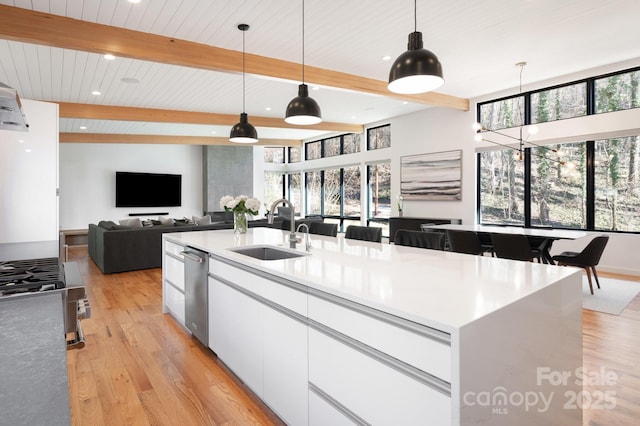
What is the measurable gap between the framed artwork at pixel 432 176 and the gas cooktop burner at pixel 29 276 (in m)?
6.99

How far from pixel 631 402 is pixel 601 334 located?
1.24m

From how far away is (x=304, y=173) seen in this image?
12.6 meters

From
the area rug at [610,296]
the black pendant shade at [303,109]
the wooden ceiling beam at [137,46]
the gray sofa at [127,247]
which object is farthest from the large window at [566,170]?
the gray sofa at [127,247]

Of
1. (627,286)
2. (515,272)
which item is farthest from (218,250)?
(627,286)

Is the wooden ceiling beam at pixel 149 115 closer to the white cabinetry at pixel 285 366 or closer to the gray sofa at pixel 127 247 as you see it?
the gray sofa at pixel 127 247

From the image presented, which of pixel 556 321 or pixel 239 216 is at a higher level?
pixel 239 216

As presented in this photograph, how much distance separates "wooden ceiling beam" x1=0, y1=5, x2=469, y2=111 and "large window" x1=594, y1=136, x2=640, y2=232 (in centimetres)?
411

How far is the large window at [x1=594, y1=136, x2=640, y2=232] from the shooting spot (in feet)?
17.9

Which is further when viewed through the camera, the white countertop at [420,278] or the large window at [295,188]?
the large window at [295,188]

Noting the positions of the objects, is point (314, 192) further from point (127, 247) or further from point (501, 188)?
point (127, 247)

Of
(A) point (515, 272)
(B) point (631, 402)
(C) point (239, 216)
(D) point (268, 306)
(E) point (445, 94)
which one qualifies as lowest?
(B) point (631, 402)

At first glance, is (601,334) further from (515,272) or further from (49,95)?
(49,95)

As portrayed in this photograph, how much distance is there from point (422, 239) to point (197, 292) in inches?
73.2

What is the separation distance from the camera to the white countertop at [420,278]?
123 cm
